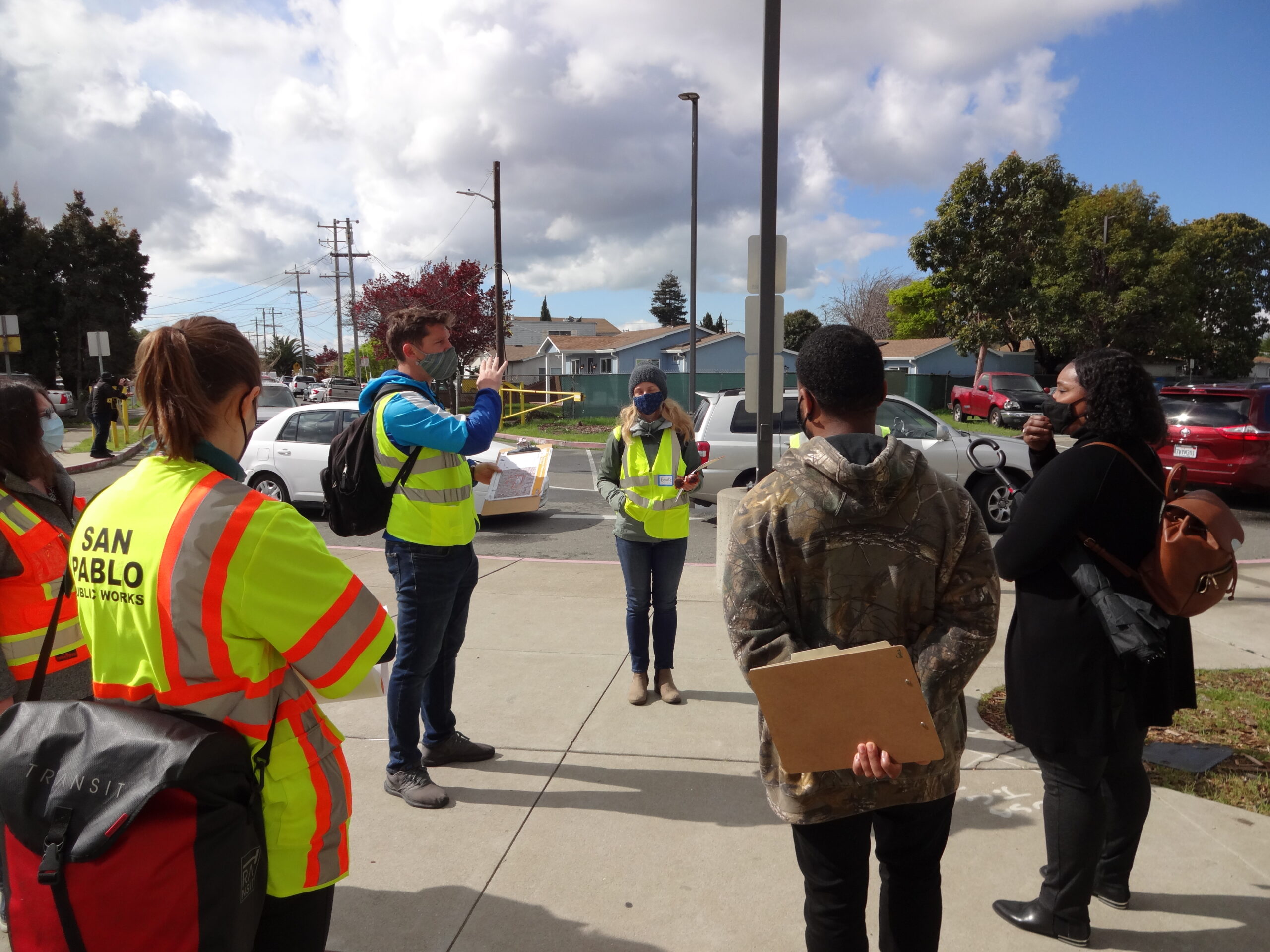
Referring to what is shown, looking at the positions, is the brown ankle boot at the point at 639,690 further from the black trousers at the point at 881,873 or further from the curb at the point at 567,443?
the curb at the point at 567,443

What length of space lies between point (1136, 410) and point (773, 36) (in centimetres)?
506

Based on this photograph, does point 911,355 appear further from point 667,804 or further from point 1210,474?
point 667,804

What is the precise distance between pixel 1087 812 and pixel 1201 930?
0.66m

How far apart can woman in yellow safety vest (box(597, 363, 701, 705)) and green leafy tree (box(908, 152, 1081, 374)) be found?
3176 cm

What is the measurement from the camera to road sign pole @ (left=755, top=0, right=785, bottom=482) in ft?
21.2

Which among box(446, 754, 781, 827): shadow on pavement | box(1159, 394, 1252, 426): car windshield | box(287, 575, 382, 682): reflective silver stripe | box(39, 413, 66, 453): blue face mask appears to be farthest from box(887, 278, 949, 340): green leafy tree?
box(287, 575, 382, 682): reflective silver stripe

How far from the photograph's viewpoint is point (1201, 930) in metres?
2.71

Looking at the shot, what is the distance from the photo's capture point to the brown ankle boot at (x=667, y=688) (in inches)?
181

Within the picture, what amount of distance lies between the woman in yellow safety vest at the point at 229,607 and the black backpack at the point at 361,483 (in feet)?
5.15

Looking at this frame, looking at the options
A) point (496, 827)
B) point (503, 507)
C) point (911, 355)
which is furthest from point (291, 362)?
point (496, 827)

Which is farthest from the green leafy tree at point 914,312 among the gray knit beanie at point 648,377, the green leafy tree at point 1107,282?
the gray knit beanie at point 648,377

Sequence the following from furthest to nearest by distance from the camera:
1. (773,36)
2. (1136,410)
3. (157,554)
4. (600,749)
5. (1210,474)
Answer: (1210,474)
(773,36)
(600,749)
(1136,410)
(157,554)

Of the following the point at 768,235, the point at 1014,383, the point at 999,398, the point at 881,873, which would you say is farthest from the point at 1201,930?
the point at 1014,383

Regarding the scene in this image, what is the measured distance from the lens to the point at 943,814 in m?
2.02
